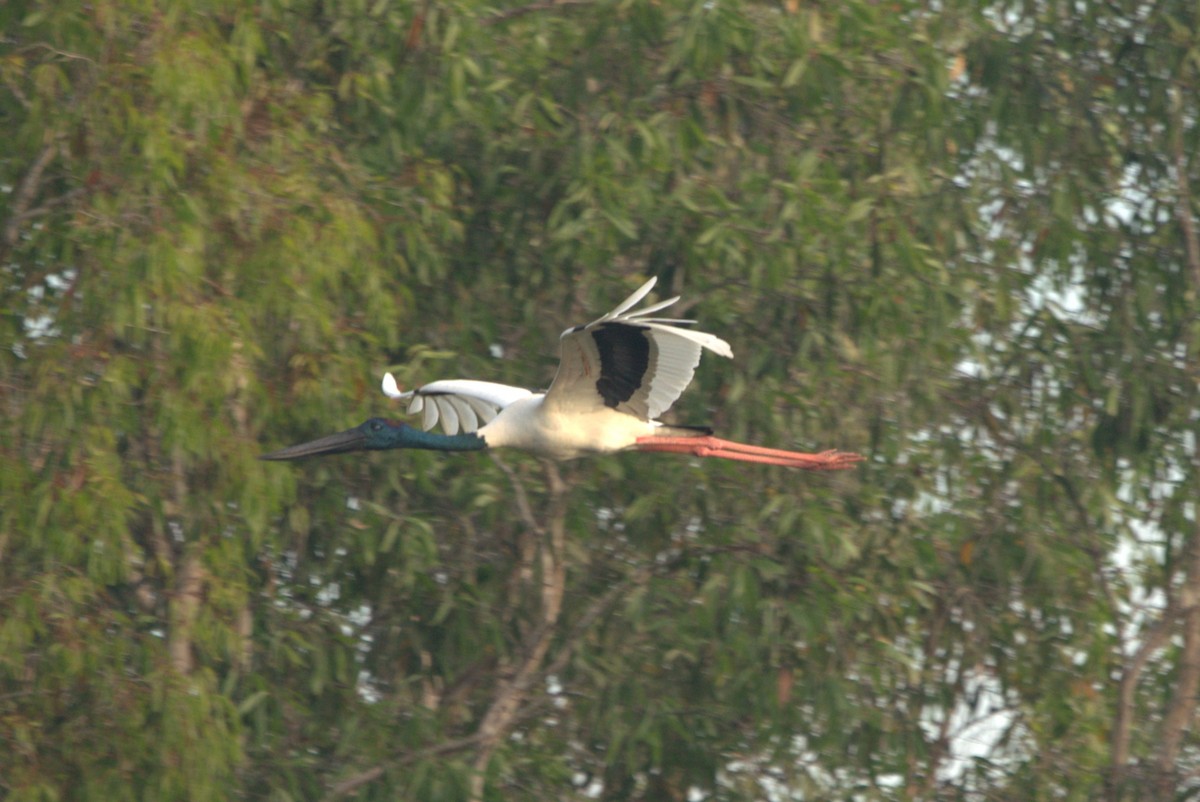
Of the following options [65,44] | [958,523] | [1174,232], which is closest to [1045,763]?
[958,523]

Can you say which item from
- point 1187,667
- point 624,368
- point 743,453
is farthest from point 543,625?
point 1187,667

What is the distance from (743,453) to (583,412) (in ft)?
2.95

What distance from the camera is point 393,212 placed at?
29.6ft

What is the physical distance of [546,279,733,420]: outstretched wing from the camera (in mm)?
7316

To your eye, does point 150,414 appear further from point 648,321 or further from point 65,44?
point 648,321

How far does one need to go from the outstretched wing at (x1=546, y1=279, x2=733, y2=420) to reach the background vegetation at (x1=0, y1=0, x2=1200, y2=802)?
1074mm

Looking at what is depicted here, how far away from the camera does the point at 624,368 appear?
7.66 m

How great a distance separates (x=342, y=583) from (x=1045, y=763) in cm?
333

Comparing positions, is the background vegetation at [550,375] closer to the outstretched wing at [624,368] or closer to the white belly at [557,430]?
the white belly at [557,430]

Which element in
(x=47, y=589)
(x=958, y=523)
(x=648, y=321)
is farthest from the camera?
(x=958, y=523)

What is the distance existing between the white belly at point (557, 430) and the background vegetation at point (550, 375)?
807mm

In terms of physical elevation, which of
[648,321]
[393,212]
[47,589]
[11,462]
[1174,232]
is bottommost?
[47,589]

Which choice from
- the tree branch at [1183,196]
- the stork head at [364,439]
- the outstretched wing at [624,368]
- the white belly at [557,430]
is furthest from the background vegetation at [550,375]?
the outstretched wing at [624,368]

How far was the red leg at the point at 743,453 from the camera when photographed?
331 inches
